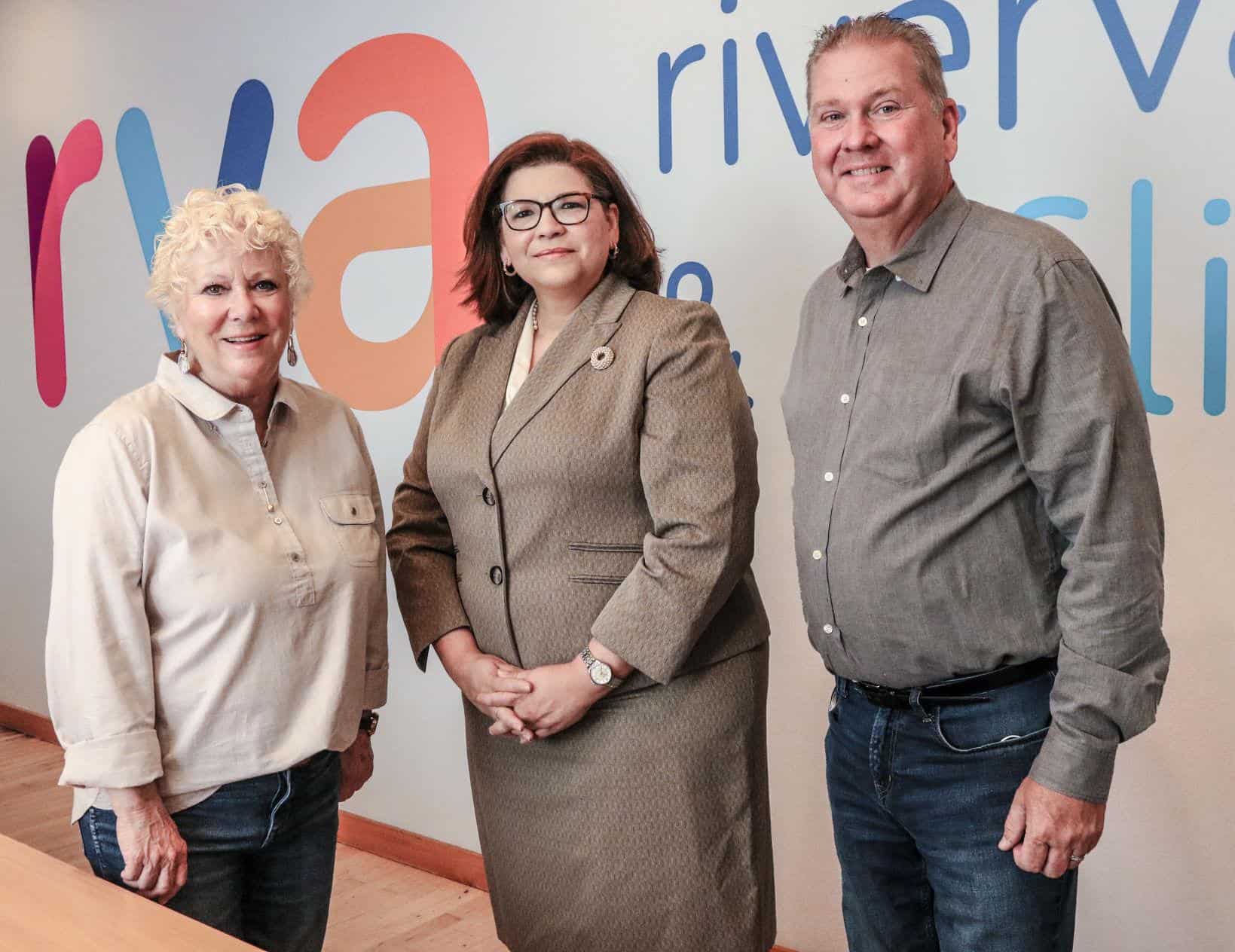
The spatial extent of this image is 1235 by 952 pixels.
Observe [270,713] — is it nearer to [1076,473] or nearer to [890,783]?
[890,783]

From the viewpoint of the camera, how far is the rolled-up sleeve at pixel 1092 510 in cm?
128

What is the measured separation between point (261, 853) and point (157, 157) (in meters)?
2.81

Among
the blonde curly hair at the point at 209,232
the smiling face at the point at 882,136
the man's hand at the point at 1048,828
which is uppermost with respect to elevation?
the smiling face at the point at 882,136

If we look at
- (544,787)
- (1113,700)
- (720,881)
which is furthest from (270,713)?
(1113,700)

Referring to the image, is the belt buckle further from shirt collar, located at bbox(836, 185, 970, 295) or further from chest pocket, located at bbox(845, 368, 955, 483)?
shirt collar, located at bbox(836, 185, 970, 295)

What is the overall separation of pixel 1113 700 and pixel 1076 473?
0.84 feet

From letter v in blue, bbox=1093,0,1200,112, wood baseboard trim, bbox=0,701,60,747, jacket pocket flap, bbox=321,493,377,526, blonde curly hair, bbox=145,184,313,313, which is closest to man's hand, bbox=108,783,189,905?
jacket pocket flap, bbox=321,493,377,526

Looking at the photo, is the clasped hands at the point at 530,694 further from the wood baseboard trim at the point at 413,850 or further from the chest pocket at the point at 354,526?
the wood baseboard trim at the point at 413,850

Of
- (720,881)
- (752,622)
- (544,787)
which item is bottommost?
(720,881)

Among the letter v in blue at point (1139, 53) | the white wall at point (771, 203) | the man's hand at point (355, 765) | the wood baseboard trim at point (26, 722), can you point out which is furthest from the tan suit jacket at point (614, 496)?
the wood baseboard trim at point (26, 722)

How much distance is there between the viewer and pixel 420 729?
3303mm

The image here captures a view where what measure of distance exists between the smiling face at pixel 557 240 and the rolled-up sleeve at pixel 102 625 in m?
0.63

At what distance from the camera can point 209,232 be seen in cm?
165

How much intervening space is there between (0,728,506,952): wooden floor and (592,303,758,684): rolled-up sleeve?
5.11 ft
